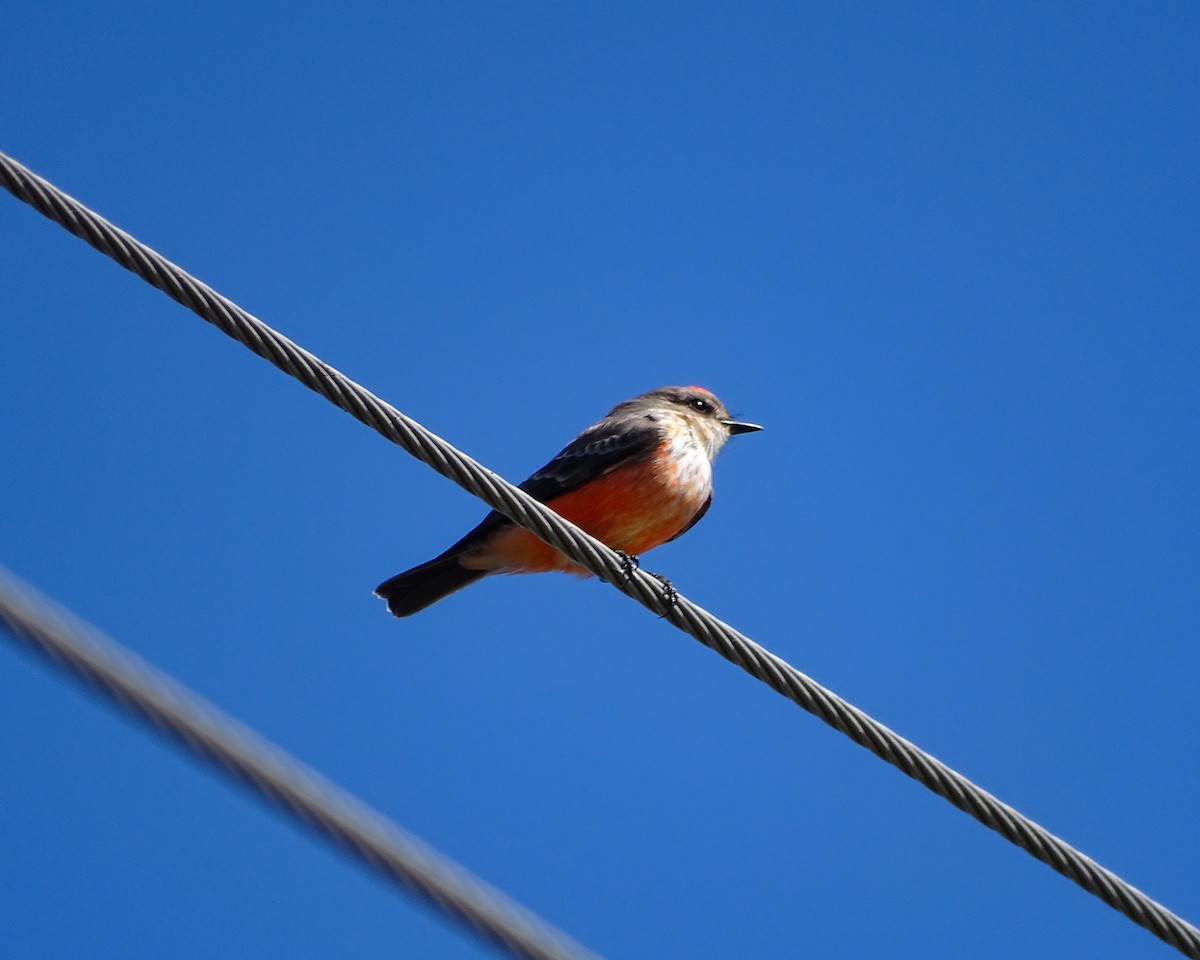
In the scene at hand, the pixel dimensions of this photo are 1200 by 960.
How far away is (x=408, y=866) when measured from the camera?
2525 mm

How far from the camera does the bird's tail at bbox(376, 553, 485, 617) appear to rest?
6.91 m

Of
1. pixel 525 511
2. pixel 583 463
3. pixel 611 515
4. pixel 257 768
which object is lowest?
pixel 257 768

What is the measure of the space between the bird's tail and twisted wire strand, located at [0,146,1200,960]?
2.91 meters

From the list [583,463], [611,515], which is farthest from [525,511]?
[583,463]

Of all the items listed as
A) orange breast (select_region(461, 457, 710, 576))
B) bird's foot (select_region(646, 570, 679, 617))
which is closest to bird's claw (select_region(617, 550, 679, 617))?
bird's foot (select_region(646, 570, 679, 617))

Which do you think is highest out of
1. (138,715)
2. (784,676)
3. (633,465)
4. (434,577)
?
(633,465)

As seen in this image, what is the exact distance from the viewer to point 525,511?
4020 mm

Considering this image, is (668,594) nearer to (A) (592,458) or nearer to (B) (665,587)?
(B) (665,587)

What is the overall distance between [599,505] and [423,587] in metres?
1.06

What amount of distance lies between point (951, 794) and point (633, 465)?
335 centimetres

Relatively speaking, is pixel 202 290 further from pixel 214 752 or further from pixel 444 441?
pixel 214 752

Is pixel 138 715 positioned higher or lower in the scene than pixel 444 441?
lower

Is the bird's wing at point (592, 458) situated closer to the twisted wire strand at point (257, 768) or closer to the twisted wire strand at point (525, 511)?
the twisted wire strand at point (525, 511)

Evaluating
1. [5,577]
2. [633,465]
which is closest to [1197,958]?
[5,577]
